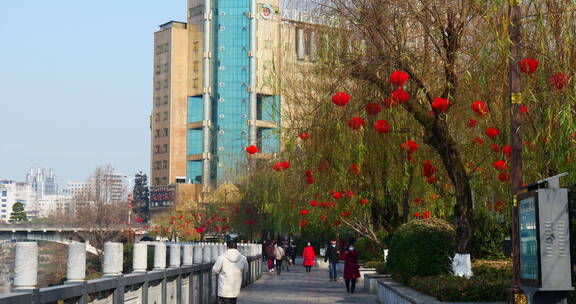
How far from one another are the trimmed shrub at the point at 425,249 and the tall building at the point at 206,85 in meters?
120

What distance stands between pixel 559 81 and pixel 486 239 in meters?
9.80

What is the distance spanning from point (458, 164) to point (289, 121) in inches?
331

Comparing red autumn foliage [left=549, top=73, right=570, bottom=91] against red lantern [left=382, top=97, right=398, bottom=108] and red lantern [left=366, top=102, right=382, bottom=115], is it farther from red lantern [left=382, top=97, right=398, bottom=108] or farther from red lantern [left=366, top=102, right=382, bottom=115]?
red lantern [left=366, top=102, right=382, bottom=115]

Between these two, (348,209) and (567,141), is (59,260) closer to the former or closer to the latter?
(348,209)

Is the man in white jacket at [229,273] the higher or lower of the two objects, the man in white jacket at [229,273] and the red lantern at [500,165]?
the lower

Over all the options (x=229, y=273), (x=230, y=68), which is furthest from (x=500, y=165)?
(x=230, y=68)

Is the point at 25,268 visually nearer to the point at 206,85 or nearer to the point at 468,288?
the point at 468,288

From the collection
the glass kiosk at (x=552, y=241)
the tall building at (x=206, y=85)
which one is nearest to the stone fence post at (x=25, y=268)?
the glass kiosk at (x=552, y=241)

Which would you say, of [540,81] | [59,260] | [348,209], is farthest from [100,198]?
[540,81]

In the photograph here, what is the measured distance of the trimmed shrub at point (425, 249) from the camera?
19984mm

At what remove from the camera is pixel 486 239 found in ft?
72.8

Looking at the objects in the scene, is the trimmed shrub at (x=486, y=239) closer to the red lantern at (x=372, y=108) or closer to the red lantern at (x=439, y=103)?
the red lantern at (x=372, y=108)

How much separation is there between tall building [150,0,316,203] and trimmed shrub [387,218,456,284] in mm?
119592

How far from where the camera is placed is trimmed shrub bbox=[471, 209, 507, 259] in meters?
22.0
